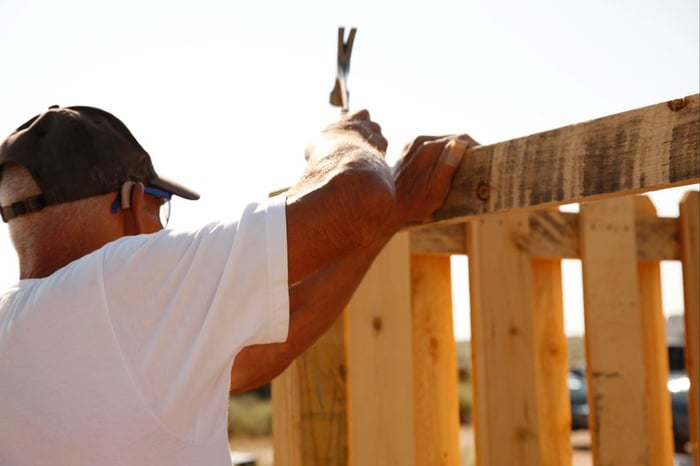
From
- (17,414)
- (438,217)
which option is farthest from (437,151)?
(17,414)

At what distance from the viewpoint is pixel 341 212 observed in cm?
160

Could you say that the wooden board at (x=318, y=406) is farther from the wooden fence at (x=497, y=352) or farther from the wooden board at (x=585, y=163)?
the wooden board at (x=585, y=163)

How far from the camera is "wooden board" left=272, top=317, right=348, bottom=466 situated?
2.57 metres

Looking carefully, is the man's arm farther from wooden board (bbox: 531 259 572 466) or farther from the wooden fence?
wooden board (bbox: 531 259 572 466)

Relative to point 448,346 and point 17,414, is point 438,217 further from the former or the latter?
point 17,414

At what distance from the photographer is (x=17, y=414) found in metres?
1.65

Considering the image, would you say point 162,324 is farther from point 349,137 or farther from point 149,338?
point 349,137

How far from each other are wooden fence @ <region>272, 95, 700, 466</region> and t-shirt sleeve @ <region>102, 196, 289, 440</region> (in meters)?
0.95

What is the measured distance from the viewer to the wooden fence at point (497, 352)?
2602 millimetres

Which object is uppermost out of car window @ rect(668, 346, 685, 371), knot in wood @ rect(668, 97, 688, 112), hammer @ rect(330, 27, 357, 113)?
hammer @ rect(330, 27, 357, 113)

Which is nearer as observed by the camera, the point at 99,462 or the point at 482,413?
the point at 99,462

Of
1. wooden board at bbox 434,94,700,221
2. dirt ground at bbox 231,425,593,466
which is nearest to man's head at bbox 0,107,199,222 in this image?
wooden board at bbox 434,94,700,221

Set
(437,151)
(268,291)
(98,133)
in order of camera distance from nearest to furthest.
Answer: (268,291) < (98,133) < (437,151)

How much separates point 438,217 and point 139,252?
835mm
